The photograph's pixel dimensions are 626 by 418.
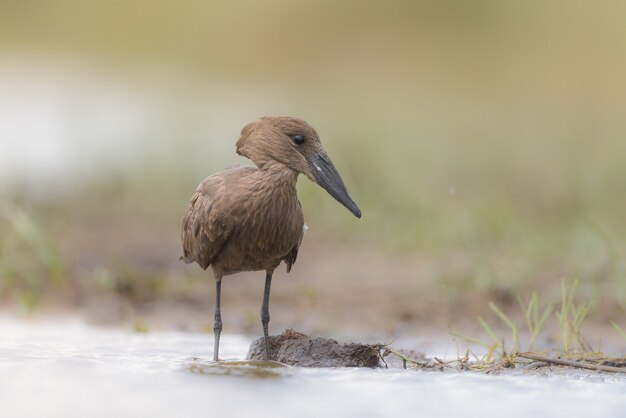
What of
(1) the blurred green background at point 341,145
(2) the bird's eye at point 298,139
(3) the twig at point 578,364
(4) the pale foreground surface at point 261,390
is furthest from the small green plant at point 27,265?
(3) the twig at point 578,364

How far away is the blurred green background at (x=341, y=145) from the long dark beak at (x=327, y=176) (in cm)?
191

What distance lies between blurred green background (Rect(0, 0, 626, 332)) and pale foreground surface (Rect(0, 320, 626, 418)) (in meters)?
2.11

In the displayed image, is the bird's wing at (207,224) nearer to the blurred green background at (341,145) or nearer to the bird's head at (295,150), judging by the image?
the bird's head at (295,150)

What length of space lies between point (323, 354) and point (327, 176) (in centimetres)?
87

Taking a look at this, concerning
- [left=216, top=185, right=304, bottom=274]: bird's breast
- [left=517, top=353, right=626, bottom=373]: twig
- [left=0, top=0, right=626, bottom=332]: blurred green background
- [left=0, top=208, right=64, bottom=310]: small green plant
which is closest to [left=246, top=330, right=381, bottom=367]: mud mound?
[left=216, top=185, right=304, bottom=274]: bird's breast

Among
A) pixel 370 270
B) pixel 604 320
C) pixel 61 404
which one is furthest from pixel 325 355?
pixel 370 270

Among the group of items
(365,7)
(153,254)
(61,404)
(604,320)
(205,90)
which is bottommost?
(61,404)

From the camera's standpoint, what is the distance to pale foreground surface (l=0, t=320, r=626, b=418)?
4727 mm

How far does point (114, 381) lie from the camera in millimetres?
5273

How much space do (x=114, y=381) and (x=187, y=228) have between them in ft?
4.53

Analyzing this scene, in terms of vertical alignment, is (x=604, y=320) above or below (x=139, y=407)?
above

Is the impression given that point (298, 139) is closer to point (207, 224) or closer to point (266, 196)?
point (266, 196)

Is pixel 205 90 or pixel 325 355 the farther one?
pixel 205 90

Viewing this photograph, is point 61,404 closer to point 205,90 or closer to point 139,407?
point 139,407
